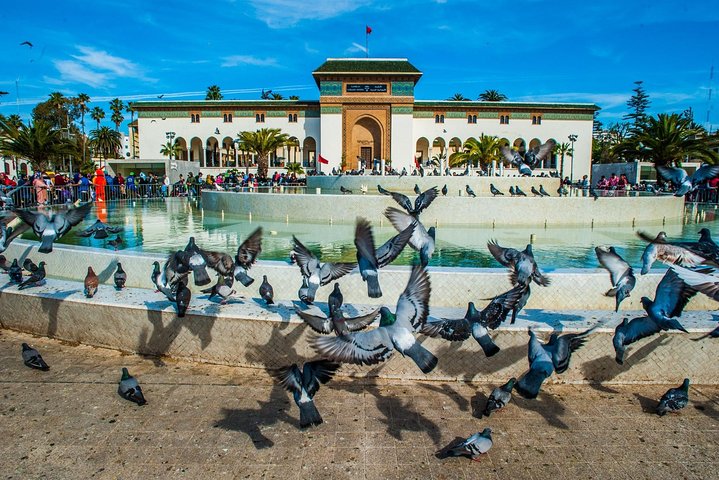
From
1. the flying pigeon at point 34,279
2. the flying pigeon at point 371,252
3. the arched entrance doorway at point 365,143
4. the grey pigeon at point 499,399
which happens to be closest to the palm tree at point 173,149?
the arched entrance doorway at point 365,143

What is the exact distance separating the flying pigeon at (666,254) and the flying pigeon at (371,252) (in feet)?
7.75

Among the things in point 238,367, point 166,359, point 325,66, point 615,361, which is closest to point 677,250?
point 615,361

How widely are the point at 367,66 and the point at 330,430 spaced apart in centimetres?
4696

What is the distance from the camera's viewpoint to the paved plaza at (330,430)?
3232 millimetres

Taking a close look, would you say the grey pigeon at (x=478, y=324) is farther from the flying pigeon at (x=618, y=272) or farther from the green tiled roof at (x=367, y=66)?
the green tiled roof at (x=367, y=66)

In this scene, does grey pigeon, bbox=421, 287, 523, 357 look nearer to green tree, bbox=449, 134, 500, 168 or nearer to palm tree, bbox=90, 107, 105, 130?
green tree, bbox=449, 134, 500, 168

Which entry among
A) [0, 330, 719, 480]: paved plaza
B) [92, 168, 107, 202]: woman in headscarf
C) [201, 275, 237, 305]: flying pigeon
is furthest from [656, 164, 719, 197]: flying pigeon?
[92, 168, 107, 202]: woman in headscarf

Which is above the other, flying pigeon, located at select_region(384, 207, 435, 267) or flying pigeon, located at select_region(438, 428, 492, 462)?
flying pigeon, located at select_region(384, 207, 435, 267)

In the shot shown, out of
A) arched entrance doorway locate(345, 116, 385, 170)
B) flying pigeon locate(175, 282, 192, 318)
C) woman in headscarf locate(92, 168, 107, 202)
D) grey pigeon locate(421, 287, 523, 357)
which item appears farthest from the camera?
arched entrance doorway locate(345, 116, 385, 170)

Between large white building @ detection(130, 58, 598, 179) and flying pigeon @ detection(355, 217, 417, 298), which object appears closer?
flying pigeon @ detection(355, 217, 417, 298)

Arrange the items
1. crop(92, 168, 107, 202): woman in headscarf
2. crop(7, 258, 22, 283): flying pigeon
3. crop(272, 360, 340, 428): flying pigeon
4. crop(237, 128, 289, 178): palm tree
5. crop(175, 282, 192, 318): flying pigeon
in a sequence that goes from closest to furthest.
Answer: crop(272, 360, 340, 428): flying pigeon
crop(175, 282, 192, 318): flying pigeon
crop(7, 258, 22, 283): flying pigeon
crop(92, 168, 107, 202): woman in headscarf
crop(237, 128, 289, 178): palm tree

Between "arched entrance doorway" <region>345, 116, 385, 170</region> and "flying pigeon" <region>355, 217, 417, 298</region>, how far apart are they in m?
44.3

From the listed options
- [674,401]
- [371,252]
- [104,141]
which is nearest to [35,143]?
[371,252]

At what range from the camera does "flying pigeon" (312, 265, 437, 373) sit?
→ 3244 millimetres
